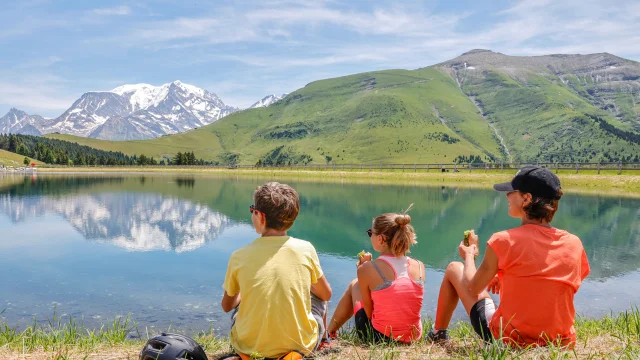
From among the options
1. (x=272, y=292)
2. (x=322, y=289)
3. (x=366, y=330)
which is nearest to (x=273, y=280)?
(x=272, y=292)

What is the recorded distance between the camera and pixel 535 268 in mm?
4523

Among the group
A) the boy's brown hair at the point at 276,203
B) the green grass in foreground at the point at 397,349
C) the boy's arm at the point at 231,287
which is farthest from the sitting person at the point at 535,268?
the boy's arm at the point at 231,287

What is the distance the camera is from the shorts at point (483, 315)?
534cm

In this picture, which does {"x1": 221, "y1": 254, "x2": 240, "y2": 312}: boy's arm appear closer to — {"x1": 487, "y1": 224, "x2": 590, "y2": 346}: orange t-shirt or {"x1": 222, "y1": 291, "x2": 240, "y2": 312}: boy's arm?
{"x1": 222, "y1": 291, "x2": 240, "y2": 312}: boy's arm

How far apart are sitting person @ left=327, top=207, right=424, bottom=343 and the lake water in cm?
532

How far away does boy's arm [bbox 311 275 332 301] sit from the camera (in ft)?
17.1

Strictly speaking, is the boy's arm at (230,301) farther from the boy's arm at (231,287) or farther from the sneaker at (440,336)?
the sneaker at (440,336)

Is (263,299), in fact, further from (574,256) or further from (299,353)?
(574,256)

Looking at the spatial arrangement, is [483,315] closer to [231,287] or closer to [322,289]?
[322,289]

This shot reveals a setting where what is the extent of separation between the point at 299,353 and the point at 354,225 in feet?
74.2

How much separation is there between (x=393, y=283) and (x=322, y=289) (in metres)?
0.97

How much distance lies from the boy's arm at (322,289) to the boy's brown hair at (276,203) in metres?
0.97

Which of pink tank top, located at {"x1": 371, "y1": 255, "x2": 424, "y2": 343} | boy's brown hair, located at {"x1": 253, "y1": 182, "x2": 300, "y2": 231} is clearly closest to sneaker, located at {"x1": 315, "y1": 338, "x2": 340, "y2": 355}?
pink tank top, located at {"x1": 371, "y1": 255, "x2": 424, "y2": 343}

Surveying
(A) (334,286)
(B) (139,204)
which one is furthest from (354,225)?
(B) (139,204)
